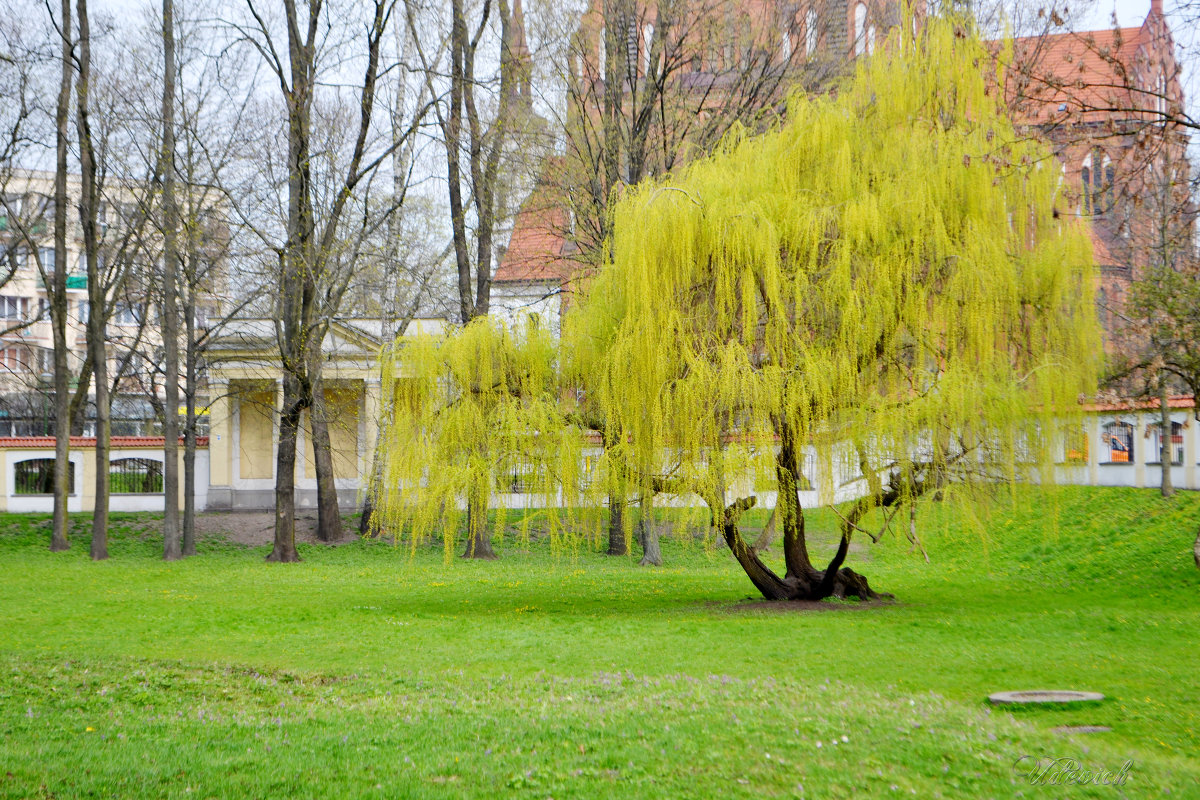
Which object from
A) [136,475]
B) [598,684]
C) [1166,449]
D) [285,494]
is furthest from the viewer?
[136,475]

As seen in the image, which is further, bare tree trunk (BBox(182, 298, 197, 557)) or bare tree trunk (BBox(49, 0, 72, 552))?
bare tree trunk (BBox(182, 298, 197, 557))

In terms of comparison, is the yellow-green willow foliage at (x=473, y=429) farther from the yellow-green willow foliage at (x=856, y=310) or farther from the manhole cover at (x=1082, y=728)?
the manhole cover at (x=1082, y=728)

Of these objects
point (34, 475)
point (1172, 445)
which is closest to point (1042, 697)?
point (1172, 445)

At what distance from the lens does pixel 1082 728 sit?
287 inches

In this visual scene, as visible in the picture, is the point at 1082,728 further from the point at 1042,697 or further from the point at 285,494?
the point at 285,494

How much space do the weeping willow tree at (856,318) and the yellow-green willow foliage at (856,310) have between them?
0.09ft

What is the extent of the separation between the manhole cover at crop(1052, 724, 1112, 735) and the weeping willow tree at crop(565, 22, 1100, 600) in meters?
5.35

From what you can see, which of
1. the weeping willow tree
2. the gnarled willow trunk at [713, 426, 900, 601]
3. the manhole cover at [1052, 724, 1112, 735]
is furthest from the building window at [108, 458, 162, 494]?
the manhole cover at [1052, 724, 1112, 735]

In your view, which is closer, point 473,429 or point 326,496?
point 473,429

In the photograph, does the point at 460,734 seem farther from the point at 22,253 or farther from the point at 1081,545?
the point at 22,253

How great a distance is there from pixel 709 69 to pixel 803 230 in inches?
488

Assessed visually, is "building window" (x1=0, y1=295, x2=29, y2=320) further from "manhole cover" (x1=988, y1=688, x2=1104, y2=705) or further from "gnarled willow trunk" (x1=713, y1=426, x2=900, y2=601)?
"manhole cover" (x1=988, y1=688, x2=1104, y2=705)

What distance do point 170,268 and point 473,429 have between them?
13.1 meters

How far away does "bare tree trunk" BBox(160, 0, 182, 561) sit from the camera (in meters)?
23.0
